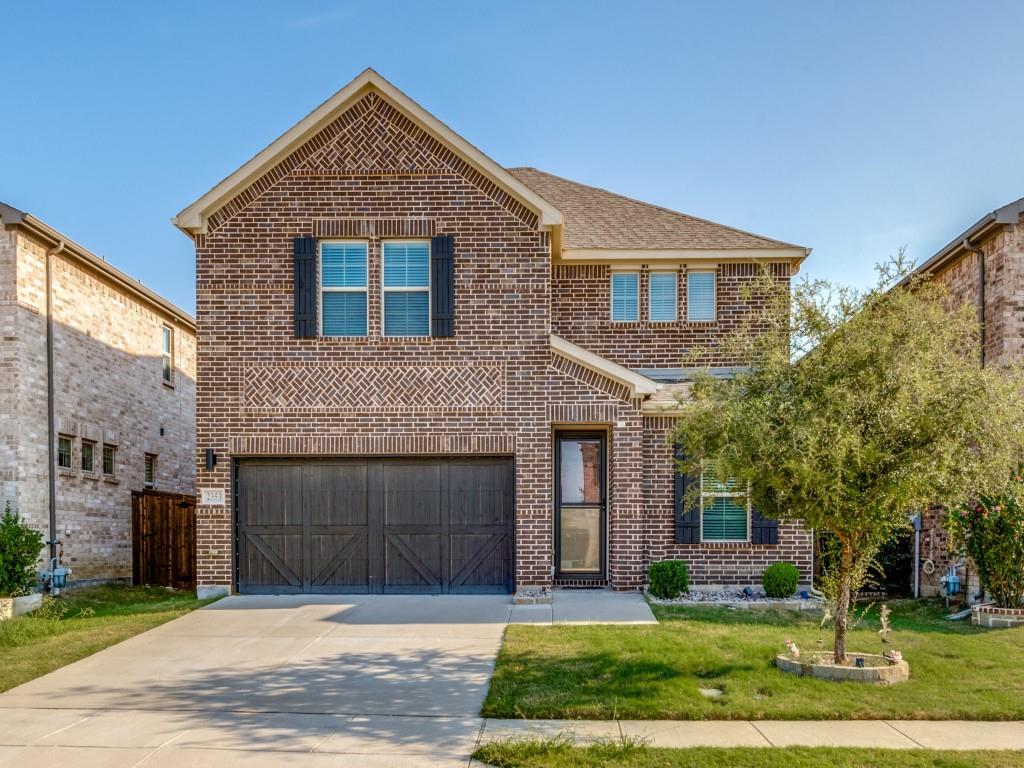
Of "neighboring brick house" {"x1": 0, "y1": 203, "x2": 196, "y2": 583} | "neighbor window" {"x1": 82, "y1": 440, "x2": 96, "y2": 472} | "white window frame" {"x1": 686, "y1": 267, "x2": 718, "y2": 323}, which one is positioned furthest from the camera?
Answer: "neighbor window" {"x1": 82, "y1": 440, "x2": 96, "y2": 472}

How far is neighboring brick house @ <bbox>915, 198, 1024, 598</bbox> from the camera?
493 inches

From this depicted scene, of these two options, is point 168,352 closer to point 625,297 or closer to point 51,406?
point 51,406

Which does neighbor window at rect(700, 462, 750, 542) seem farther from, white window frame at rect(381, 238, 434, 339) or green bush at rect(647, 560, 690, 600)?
white window frame at rect(381, 238, 434, 339)

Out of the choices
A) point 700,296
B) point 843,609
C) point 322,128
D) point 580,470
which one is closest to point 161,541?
point 580,470

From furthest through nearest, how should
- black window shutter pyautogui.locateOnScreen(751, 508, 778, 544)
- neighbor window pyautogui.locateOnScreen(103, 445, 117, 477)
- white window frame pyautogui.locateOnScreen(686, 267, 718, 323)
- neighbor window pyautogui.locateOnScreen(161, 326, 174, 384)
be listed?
neighbor window pyautogui.locateOnScreen(161, 326, 174, 384) < neighbor window pyautogui.locateOnScreen(103, 445, 117, 477) < white window frame pyautogui.locateOnScreen(686, 267, 718, 323) < black window shutter pyautogui.locateOnScreen(751, 508, 778, 544)

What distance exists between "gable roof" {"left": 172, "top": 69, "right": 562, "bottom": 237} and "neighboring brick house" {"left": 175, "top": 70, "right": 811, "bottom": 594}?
0.11 feet

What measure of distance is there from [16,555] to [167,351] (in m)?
8.20

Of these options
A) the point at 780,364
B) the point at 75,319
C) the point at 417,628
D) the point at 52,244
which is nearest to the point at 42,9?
the point at 52,244

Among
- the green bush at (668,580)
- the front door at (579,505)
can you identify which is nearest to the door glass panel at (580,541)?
the front door at (579,505)

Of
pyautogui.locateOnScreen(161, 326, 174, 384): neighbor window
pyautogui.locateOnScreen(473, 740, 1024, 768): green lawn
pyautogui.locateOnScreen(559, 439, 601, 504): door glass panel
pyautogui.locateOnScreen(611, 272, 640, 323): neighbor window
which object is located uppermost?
pyautogui.locateOnScreen(611, 272, 640, 323): neighbor window

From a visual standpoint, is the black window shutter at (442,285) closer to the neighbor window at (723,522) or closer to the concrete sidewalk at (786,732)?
the neighbor window at (723,522)

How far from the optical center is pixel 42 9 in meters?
12.7

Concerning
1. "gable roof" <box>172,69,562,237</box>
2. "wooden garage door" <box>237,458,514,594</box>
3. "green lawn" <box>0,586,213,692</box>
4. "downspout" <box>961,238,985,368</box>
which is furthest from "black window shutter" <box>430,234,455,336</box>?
"downspout" <box>961,238,985,368</box>

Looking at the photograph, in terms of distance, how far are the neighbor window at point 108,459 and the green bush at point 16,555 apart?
3.83 metres
